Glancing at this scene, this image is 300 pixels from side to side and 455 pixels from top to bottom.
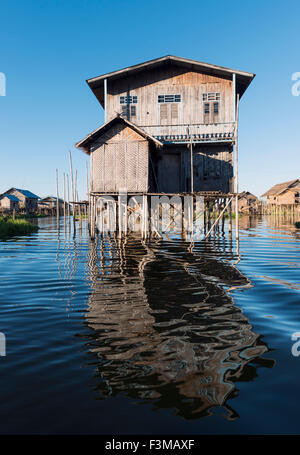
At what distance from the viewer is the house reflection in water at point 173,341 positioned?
9.23 feet

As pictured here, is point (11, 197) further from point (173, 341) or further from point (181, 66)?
point (173, 341)

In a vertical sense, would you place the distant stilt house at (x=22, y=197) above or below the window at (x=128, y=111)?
below

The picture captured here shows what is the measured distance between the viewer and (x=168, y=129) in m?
18.8

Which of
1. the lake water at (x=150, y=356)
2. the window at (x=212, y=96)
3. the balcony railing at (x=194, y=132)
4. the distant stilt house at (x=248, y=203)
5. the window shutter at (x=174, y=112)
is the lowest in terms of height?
the lake water at (x=150, y=356)

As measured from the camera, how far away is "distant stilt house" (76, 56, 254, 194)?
17266 mm

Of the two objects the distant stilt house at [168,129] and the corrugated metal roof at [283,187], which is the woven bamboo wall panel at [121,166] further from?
the corrugated metal roof at [283,187]

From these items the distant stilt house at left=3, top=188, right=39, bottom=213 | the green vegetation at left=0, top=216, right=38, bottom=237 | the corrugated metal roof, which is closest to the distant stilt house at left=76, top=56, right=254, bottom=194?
the green vegetation at left=0, top=216, right=38, bottom=237

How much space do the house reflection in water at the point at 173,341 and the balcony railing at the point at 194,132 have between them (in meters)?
12.4

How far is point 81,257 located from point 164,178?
10.3 metres

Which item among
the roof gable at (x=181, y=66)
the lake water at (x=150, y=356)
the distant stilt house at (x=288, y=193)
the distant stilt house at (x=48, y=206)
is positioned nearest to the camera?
the lake water at (x=150, y=356)

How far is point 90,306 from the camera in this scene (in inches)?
212

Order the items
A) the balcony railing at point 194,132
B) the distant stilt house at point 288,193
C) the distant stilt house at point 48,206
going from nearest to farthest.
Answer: the balcony railing at point 194,132 < the distant stilt house at point 288,193 < the distant stilt house at point 48,206

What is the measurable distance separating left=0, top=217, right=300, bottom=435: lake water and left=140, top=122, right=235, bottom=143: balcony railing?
12531mm

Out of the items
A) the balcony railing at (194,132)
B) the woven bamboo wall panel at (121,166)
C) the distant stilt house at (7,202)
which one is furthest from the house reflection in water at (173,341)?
the distant stilt house at (7,202)
